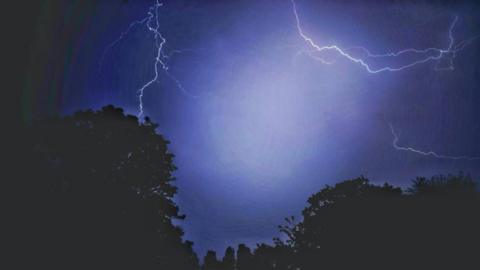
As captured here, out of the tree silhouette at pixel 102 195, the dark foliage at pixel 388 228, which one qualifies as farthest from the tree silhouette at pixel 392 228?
the tree silhouette at pixel 102 195

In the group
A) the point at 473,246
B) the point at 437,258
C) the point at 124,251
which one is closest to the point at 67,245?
the point at 124,251

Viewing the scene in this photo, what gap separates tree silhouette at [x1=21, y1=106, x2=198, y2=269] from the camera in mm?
7012

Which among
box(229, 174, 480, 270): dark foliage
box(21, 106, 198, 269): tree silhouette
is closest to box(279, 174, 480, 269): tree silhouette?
box(229, 174, 480, 270): dark foliage

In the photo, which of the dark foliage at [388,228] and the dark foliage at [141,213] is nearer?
the dark foliage at [141,213]

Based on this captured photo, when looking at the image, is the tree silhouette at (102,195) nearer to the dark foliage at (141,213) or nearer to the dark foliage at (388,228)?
the dark foliage at (141,213)

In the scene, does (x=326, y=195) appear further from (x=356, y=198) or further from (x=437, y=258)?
(x=437, y=258)

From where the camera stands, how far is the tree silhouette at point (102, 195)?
701 cm

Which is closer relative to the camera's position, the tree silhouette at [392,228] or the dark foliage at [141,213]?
the dark foliage at [141,213]

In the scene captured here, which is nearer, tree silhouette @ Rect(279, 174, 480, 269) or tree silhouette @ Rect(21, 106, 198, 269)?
tree silhouette @ Rect(21, 106, 198, 269)

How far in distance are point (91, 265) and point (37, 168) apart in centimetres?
225

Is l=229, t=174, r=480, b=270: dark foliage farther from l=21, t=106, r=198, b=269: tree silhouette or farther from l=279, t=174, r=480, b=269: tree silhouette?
l=21, t=106, r=198, b=269: tree silhouette

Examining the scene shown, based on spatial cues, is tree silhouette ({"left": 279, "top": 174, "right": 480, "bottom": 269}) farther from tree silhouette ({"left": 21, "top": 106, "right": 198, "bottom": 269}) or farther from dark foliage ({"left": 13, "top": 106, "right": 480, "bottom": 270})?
tree silhouette ({"left": 21, "top": 106, "right": 198, "bottom": 269})

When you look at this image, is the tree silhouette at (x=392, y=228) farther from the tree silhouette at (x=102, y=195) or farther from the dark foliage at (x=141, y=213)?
the tree silhouette at (x=102, y=195)

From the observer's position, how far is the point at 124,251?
8062 mm
